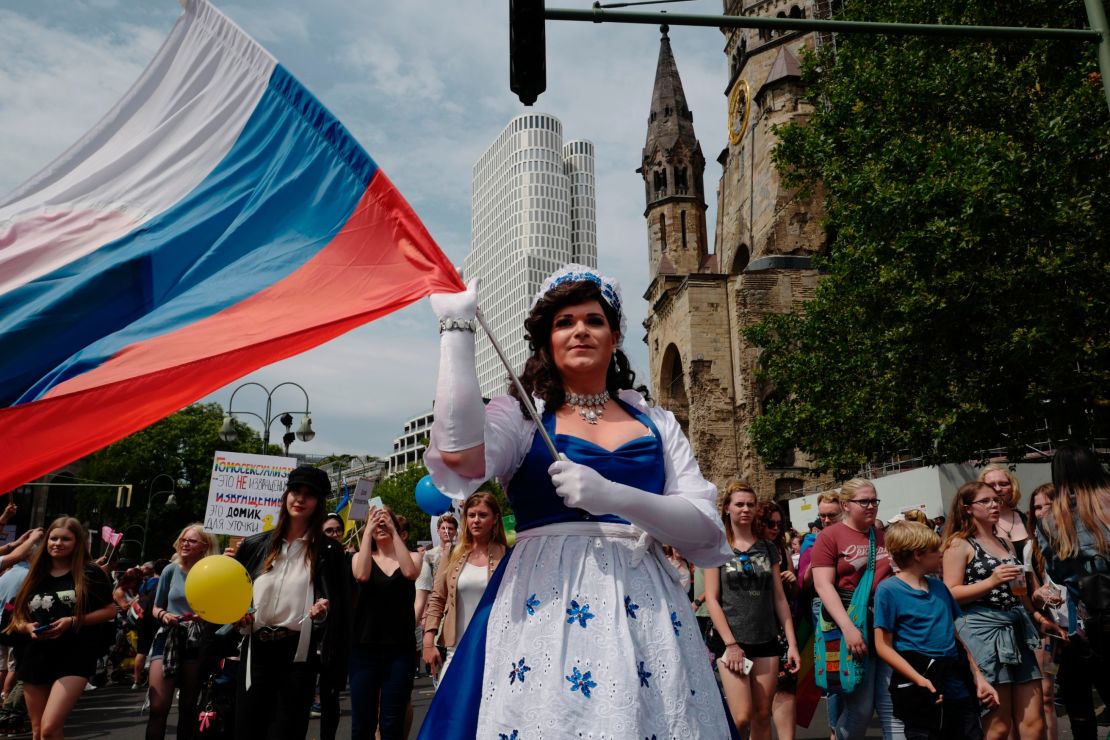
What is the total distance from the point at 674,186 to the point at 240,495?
4318cm

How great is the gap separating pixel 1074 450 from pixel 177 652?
21.9 feet

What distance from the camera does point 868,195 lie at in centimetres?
1697

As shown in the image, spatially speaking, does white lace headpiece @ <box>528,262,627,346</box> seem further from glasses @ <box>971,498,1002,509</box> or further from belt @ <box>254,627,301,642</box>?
glasses @ <box>971,498,1002,509</box>

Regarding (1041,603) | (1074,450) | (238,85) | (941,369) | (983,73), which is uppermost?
(983,73)

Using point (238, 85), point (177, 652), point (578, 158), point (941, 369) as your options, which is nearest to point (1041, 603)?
point (238, 85)

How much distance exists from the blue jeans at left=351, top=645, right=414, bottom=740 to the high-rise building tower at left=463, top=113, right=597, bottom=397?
411 feet

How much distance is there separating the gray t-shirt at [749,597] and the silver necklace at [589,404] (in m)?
3.78

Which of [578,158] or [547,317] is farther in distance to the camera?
[578,158]

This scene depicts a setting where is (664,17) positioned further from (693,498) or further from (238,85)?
(693,498)

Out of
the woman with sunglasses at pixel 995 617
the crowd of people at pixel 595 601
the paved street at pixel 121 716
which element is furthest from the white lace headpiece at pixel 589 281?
the paved street at pixel 121 716

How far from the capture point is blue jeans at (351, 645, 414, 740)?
6.62 meters

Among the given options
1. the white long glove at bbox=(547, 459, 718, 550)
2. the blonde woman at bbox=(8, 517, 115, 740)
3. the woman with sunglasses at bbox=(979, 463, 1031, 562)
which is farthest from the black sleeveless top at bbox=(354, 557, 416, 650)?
the white long glove at bbox=(547, 459, 718, 550)

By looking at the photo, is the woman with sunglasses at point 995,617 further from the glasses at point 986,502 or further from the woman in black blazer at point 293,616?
the woman in black blazer at point 293,616

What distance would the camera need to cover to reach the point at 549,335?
321cm
